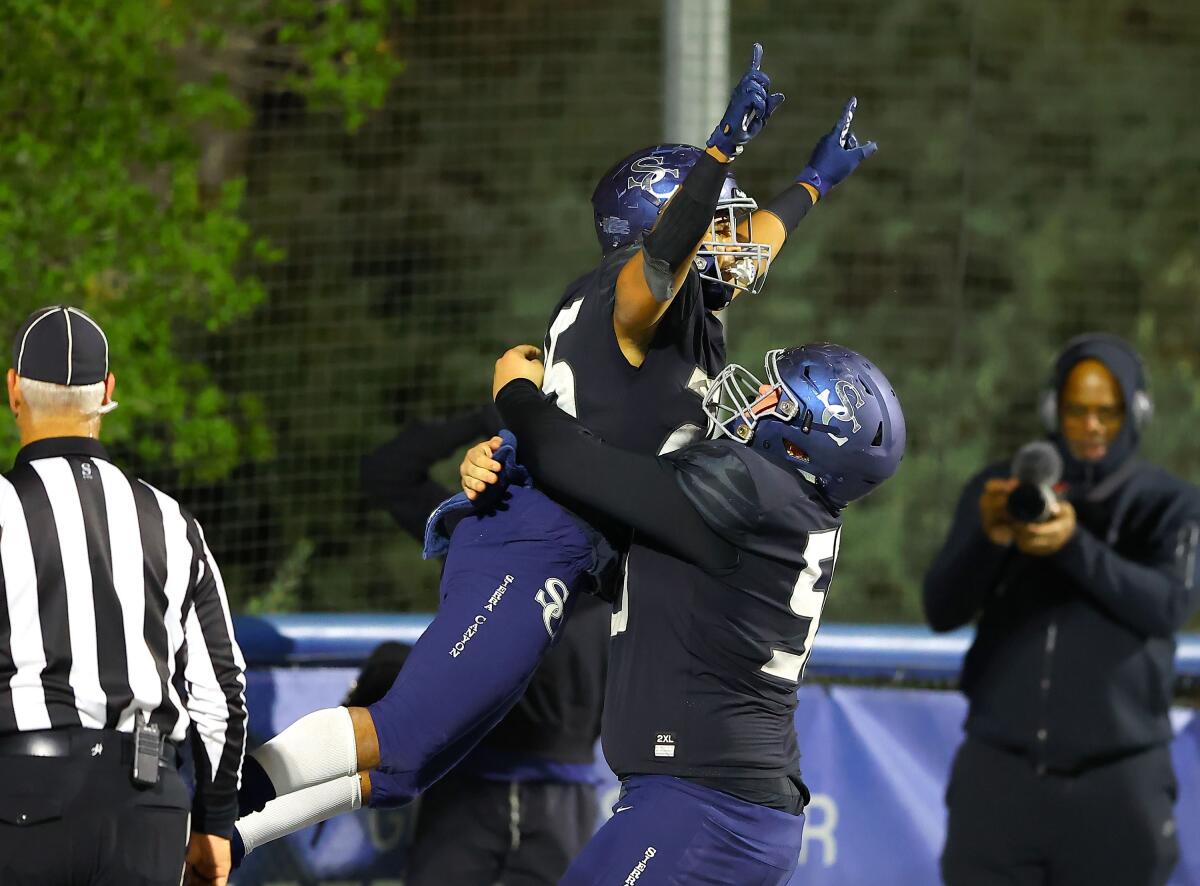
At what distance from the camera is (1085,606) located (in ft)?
17.8

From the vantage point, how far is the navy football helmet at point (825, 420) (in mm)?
3621

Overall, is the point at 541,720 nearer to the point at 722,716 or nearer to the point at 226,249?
the point at 722,716

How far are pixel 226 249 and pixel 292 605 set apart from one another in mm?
2168

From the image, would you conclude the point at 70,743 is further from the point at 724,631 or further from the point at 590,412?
the point at 724,631

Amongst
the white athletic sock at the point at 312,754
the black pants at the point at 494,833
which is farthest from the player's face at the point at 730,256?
the black pants at the point at 494,833

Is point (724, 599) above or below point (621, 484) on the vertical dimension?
below

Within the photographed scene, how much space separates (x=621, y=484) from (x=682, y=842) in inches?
26.5

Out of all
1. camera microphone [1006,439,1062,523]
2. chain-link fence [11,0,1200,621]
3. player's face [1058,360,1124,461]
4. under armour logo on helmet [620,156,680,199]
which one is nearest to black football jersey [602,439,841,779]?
under armour logo on helmet [620,156,680,199]

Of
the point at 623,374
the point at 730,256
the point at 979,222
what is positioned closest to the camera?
the point at 623,374

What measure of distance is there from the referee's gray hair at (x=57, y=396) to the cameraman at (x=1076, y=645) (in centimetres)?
259

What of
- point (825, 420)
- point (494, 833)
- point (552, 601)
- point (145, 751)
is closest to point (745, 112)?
point (825, 420)

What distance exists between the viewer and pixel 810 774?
251 inches

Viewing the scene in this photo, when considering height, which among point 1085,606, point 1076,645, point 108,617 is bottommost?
point 1076,645

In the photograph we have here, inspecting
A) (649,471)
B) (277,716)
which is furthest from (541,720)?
(649,471)
